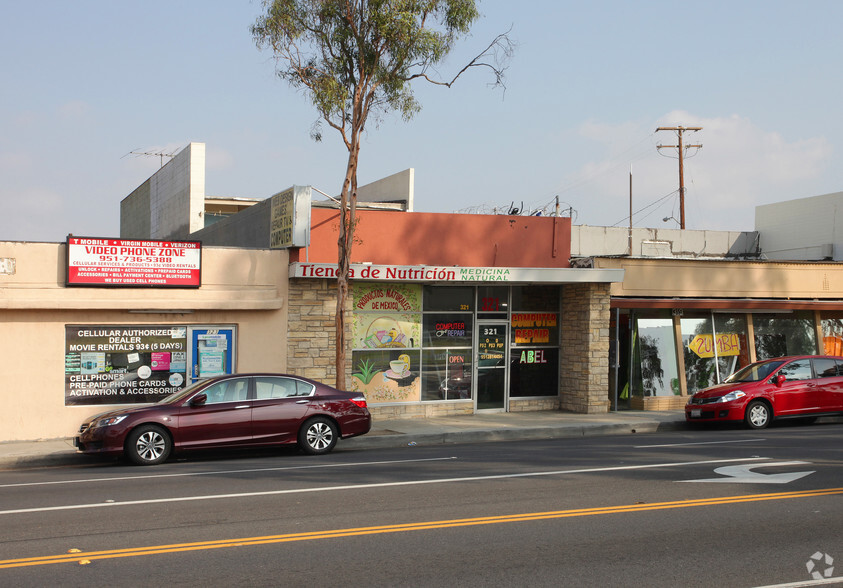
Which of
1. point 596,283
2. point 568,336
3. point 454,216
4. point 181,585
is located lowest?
point 181,585

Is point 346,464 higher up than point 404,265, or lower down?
lower down

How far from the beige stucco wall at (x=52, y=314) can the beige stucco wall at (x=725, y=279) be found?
9.27 m

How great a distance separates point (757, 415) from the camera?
17266 mm

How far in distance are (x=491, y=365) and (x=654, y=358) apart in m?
4.42

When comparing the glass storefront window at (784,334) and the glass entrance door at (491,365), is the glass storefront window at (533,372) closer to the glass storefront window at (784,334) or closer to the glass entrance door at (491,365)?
the glass entrance door at (491,365)

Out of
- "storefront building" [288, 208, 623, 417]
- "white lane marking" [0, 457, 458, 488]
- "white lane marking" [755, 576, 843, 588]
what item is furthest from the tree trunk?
"white lane marking" [755, 576, 843, 588]

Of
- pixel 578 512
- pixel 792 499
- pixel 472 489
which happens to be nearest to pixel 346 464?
pixel 472 489

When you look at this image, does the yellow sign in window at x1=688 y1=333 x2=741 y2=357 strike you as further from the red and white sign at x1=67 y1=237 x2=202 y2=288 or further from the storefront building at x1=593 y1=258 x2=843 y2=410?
the red and white sign at x1=67 y1=237 x2=202 y2=288

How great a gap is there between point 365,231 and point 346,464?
7.18 m

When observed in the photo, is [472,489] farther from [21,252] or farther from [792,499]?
[21,252]

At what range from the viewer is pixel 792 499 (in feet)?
30.8

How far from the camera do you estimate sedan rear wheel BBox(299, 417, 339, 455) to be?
45.9 ft

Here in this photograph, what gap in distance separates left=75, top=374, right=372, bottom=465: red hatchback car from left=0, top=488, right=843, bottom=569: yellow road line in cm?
587

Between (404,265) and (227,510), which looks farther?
(404,265)
